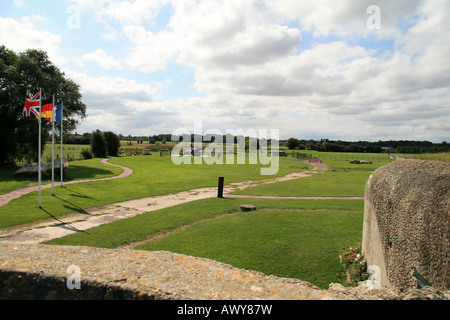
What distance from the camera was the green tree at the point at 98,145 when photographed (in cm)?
5956

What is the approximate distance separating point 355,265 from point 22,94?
38.9 meters

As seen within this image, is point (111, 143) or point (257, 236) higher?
point (111, 143)

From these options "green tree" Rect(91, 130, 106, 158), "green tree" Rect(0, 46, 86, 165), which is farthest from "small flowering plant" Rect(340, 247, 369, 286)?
"green tree" Rect(91, 130, 106, 158)

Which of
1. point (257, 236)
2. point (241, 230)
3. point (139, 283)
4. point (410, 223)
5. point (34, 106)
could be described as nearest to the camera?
point (139, 283)

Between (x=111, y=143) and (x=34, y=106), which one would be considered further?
(x=111, y=143)

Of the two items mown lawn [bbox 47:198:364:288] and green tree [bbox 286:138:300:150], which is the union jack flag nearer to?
mown lawn [bbox 47:198:364:288]

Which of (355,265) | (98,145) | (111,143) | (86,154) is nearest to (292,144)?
(111,143)

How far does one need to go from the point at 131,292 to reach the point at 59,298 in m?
1.05

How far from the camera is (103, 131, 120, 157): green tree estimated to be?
216 feet

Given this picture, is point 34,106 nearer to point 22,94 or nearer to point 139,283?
point 139,283

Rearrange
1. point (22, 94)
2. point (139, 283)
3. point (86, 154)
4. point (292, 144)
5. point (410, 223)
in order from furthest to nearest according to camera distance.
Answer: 1. point (292, 144)
2. point (86, 154)
3. point (22, 94)
4. point (410, 223)
5. point (139, 283)

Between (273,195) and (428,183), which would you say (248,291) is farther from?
(273,195)

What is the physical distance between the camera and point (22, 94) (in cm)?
3134
